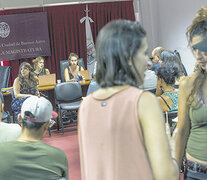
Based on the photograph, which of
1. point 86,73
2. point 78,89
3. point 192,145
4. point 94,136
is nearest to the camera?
point 94,136

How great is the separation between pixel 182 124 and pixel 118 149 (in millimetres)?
727

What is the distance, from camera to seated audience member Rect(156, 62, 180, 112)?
3.71 metres

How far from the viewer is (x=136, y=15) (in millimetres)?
10570

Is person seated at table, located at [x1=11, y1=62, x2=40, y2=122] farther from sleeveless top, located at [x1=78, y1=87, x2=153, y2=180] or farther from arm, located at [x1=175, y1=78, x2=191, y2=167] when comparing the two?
sleeveless top, located at [x1=78, y1=87, x2=153, y2=180]

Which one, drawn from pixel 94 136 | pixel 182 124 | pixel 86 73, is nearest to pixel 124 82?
pixel 94 136

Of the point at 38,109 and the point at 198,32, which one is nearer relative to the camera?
the point at 198,32

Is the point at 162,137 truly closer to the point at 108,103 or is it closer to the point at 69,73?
the point at 108,103

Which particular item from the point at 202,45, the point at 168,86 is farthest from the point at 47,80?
the point at 202,45

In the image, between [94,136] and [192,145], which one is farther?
[192,145]

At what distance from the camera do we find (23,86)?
6066 millimetres

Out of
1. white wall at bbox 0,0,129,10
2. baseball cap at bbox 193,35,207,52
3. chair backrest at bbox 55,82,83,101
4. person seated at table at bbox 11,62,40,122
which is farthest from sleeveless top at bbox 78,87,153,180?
white wall at bbox 0,0,129,10

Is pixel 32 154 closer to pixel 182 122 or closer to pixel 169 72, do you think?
pixel 182 122

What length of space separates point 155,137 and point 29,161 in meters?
0.86

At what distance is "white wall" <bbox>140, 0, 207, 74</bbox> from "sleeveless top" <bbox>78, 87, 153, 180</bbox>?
794 cm
